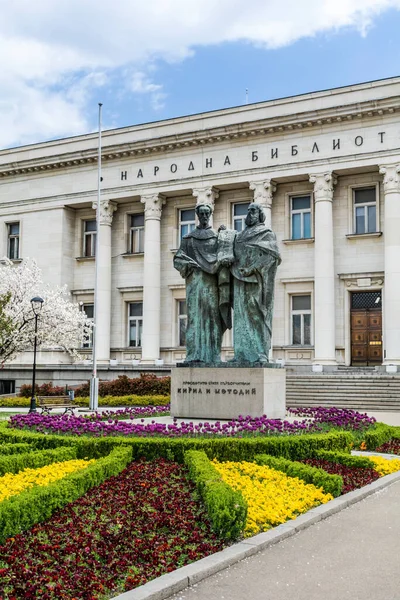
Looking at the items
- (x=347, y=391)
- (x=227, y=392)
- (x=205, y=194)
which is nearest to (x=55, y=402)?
(x=347, y=391)

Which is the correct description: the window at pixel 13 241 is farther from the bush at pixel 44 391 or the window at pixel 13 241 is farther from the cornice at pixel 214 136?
the bush at pixel 44 391

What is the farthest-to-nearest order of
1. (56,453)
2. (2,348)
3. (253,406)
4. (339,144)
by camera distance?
(339,144) → (2,348) → (253,406) → (56,453)

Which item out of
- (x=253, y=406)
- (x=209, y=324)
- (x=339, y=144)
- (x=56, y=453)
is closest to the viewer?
(x=56, y=453)

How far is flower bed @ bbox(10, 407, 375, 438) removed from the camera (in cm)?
1345

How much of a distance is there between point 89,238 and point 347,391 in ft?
74.0

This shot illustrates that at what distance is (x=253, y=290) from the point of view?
1577cm

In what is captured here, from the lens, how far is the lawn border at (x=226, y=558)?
19.1ft

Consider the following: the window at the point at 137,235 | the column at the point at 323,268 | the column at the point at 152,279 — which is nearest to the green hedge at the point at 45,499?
the column at the point at 323,268

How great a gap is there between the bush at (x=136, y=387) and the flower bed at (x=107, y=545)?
24595mm

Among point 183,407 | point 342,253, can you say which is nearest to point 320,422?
point 183,407

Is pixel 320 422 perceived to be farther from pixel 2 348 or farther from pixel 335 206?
pixel 335 206

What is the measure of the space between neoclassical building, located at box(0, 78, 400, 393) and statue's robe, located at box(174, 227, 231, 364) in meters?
22.1

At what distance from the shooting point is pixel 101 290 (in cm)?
4469

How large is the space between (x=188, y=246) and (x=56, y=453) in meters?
6.19
